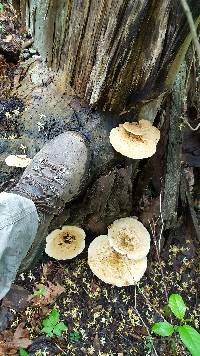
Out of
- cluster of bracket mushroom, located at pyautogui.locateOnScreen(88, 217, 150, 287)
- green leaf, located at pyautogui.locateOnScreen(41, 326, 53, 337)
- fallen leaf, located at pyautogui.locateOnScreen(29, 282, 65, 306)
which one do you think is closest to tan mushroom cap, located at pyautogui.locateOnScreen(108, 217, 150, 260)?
cluster of bracket mushroom, located at pyautogui.locateOnScreen(88, 217, 150, 287)

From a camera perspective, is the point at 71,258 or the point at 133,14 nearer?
the point at 133,14

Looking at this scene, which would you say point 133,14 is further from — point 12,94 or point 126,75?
point 12,94

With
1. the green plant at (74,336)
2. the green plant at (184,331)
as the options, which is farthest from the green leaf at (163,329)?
the green plant at (74,336)

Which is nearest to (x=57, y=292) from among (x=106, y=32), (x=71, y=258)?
(x=71, y=258)

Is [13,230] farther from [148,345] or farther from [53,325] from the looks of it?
[148,345]

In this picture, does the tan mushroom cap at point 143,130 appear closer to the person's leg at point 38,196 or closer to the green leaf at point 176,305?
the person's leg at point 38,196

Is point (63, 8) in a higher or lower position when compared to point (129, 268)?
higher
